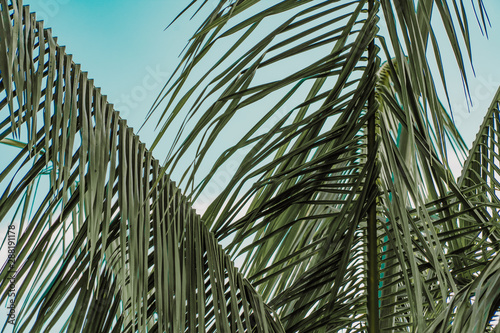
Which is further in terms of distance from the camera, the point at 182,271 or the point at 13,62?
the point at 182,271

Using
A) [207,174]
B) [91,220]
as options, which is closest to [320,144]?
[207,174]

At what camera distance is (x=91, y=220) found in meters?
0.58

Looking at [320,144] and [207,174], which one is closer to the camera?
[207,174]

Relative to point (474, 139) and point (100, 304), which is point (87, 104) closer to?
point (100, 304)

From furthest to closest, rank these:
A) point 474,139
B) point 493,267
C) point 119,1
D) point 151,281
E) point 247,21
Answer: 1. point 119,1
2. point 474,139
3. point 151,281
4. point 247,21
5. point 493,267

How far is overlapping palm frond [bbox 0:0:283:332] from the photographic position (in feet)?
2.01

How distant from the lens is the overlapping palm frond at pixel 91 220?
0.61m

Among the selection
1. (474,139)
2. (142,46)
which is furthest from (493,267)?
(142,46)

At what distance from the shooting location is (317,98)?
2.50 ft

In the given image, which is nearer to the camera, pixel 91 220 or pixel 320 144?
pixel 91 220

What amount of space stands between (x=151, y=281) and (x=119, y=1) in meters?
0.72

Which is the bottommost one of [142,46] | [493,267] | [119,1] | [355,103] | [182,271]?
[493,267]

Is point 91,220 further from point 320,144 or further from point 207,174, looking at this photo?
point 320,144

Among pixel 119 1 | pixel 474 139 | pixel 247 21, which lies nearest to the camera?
pixel 247 21
